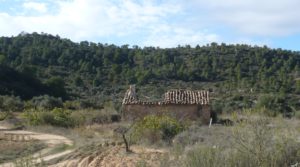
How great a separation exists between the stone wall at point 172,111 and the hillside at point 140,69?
85.5 ft

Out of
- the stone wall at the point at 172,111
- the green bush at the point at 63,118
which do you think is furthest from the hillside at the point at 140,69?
the stone wall at the point at 172,111

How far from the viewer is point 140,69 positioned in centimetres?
7262

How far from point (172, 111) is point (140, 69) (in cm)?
4249

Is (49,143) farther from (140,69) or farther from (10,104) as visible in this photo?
(140,69)

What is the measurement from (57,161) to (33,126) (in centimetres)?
1497

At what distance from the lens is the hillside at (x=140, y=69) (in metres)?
63.5

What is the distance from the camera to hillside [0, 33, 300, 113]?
63.5m

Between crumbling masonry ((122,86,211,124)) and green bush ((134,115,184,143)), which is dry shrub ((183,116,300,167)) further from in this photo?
crumbling masonry ((122,86,211,124))

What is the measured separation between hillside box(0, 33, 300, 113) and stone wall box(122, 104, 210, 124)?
26.1 meters

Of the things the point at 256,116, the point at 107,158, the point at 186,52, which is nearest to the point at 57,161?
the point at 107,158

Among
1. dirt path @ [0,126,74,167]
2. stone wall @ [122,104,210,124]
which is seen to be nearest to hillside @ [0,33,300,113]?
stone wall @ [122,104,210,124]

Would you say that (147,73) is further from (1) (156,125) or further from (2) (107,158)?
(2) (107,158)

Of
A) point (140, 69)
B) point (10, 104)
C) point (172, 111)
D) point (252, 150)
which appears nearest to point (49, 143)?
point (172, 111)

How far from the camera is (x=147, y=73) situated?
68625 mm
